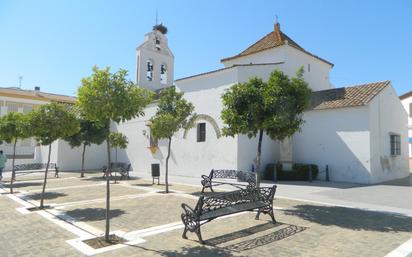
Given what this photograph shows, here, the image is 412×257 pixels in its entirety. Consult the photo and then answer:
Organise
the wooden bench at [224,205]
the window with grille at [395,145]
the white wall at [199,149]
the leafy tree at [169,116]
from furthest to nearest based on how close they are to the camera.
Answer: the window with grille at [395,145] → the white wall at [199,149] → the leafy tree at [169,116] → the wooden bench at [224,205]

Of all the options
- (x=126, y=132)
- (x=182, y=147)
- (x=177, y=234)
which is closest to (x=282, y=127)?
(x=177, y=234)

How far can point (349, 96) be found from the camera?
1669 cm

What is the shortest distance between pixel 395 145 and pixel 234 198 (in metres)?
15.6

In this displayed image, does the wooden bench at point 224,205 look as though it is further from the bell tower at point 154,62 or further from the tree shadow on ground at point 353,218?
the bell tower at point 154,62

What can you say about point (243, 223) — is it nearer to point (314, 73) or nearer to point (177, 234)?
point (177, 234)

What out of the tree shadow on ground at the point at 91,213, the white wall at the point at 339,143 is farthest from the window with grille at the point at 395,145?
the tree shadow on ground at the point at 91,213

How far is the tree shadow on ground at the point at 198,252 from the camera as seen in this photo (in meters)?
5.17

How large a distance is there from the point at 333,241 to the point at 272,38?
59.4 feet

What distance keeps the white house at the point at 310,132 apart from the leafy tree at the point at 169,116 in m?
4.35

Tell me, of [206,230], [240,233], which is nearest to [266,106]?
[240,233]

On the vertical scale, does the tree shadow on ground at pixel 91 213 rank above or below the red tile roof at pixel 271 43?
below

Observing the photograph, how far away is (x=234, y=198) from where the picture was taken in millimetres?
6895

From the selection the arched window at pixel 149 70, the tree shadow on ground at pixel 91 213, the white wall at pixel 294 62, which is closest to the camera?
the tree shadow on ground at pixel 91 213

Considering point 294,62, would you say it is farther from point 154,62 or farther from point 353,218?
point 353,218
